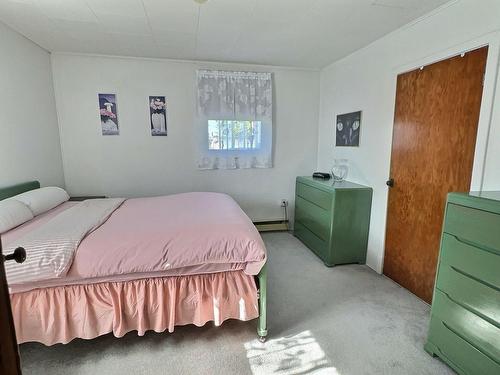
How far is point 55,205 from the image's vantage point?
2449 mm

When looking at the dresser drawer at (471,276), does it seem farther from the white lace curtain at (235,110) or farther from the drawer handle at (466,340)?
the white lace curtain at (235,110)

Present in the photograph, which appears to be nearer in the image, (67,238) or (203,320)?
(67,238)

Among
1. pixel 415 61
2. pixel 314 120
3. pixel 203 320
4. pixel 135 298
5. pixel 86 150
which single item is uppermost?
pixel 415 61

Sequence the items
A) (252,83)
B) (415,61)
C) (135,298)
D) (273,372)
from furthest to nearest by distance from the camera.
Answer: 1. (252,83)
2. (415,61)
3. (135,298)
4. (273,372)

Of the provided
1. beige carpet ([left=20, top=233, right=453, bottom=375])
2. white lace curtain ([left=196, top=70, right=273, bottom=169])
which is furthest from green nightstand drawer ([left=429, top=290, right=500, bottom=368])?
white lace curtain ([left=196, top=70, right=273, bottom=169])

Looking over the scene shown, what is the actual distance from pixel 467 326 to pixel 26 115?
12.5 feet

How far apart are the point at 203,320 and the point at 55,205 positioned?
1751 millimetres

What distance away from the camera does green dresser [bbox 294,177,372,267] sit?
2801 mm

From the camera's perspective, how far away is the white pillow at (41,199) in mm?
→ 2133

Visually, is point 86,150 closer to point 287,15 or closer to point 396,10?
point 287,15

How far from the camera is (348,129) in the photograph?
320 centimetres

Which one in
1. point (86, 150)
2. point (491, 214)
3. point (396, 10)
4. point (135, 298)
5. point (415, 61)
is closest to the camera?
point (491, 214)

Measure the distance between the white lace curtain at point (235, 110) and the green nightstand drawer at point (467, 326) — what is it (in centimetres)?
259

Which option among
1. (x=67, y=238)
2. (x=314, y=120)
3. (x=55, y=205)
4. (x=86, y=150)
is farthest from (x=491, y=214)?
(x=86, y=150)
